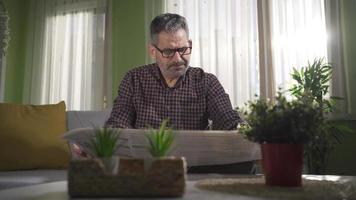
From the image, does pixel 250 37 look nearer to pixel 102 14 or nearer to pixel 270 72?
pixel 270 72

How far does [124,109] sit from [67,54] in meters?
2.68

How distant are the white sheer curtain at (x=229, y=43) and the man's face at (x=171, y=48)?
1.75 metres

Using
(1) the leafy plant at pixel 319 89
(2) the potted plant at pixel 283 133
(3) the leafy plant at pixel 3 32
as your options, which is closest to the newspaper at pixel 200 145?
(2) the potted plant at pixel 283 133

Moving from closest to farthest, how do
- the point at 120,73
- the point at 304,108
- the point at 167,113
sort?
the point at 304,108
the point at 167,113
the point at 120,73

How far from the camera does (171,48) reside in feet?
4.12

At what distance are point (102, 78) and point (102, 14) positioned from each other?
0.65 m

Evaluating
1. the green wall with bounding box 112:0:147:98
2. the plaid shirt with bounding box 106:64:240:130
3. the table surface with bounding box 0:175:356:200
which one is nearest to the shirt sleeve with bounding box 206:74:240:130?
the plaid shirt with bounding box 106:64:240:130

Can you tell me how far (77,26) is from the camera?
12.4 ft

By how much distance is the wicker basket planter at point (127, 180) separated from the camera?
1.69ft

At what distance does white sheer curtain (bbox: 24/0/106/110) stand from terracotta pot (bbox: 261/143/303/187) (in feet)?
9.92

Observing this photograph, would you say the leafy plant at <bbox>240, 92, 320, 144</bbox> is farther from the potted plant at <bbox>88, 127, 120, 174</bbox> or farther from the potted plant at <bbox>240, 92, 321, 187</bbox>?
the potted plant at <bbox>88, 127, 120, 174</bbox>

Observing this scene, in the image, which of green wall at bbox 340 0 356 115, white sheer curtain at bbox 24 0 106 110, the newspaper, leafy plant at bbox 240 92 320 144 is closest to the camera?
leafy plant at bbox 240 92 320 144

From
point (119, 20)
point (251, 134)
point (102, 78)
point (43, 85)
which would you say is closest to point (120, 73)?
point (102, 78)

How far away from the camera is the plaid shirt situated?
1284mm
